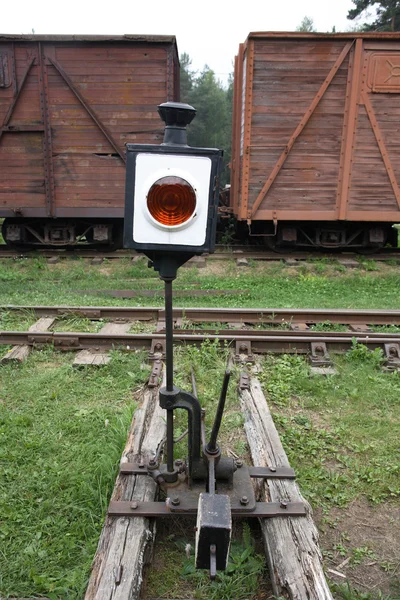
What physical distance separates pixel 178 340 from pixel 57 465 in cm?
197

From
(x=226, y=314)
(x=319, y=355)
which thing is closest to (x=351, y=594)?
(x=319, y=355)

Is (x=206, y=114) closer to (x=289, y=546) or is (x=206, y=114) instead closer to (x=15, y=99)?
(x=15, y=99)

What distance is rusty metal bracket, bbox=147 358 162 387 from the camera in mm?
3488

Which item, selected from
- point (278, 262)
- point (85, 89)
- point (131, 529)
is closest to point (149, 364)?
point (131, 529)

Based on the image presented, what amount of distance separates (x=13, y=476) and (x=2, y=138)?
8.18 m

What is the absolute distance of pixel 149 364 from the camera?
4023 mm

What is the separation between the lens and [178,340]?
14.5ft

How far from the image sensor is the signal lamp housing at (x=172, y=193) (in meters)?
1.66

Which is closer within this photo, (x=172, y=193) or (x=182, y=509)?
(x=172, y=193)

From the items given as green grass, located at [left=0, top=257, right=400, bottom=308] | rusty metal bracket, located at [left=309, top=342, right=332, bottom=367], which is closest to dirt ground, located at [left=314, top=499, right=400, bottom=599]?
rusty metal bracket, located at [left=309, top=342, right=332, bottom=367]

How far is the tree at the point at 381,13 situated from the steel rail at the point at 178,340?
2720cm

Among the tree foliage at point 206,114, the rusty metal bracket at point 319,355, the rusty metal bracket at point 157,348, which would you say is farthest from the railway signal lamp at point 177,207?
the tree foliage at point 206,114

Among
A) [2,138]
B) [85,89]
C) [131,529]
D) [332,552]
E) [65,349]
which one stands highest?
[85,89]

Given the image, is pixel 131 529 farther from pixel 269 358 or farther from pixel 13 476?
pixel 269 358
